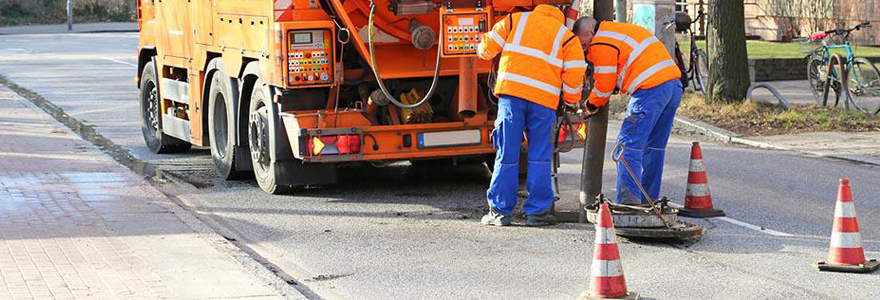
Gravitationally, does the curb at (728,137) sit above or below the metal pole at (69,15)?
below

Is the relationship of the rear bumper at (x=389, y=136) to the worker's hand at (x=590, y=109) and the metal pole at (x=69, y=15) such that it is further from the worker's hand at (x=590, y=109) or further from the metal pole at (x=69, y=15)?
the metal pole at (x=69, y=15)

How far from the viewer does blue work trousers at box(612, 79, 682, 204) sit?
920 centimetres

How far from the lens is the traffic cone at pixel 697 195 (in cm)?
962

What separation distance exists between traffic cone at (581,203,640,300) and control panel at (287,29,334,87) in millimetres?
3787

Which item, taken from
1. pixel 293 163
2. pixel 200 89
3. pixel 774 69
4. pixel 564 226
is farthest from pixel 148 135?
pixel 774 69

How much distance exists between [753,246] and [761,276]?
0.93 m

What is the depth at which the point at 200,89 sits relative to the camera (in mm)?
12453

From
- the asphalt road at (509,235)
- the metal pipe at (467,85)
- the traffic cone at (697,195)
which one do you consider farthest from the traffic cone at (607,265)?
the metal pipe at (467,85)

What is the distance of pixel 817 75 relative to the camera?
17531mm

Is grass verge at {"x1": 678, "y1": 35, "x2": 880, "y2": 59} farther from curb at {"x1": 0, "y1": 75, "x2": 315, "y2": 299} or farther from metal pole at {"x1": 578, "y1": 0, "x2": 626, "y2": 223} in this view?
metal pole at {"x1": 578, "y1": 0, "x2": 626, "y2": 223}

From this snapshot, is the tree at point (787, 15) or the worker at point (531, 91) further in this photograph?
the tree at point (787, 15)

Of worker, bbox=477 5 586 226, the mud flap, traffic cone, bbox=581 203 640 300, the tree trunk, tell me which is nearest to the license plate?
the mud flap

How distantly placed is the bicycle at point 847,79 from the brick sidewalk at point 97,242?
885 cm

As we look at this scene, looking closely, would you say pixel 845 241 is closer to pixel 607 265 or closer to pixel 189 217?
pixel 607 265
